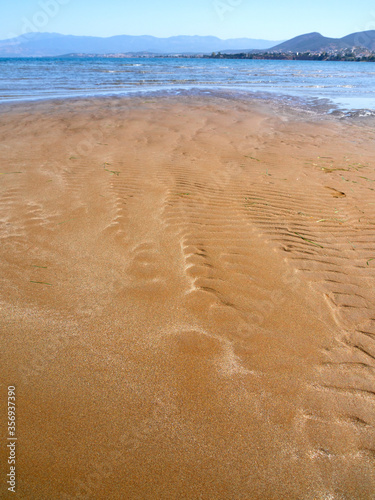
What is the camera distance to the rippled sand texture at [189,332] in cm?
146

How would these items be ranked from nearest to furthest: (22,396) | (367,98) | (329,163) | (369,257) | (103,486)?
(103,486)
(22,396)
(369,257)
(329,163)
(367,98)

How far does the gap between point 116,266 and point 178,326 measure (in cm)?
88

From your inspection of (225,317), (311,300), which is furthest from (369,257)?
(225,317)

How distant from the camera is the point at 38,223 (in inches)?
139

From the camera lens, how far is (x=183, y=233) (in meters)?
3.38

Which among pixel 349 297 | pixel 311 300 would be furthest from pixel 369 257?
pixel 311 300

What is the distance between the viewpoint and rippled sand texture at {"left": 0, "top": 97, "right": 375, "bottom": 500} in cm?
146

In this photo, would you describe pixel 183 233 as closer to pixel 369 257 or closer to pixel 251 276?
pixel 251 276

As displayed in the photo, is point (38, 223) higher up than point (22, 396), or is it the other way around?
point (38, 223)

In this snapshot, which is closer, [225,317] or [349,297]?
[225,317]

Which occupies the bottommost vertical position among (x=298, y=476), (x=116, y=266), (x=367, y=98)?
(x=298, y=476)

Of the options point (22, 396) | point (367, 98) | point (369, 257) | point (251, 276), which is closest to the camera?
point (22, 396)

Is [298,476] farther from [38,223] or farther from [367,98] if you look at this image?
[367,98]

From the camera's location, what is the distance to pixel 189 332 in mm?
2186
